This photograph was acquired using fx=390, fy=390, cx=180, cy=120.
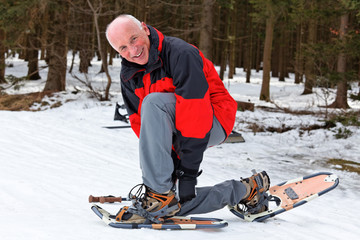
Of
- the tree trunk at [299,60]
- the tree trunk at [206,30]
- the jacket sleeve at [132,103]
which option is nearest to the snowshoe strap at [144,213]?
the jacket sleeve at [132,103]

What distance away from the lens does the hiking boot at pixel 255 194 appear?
9.21ft

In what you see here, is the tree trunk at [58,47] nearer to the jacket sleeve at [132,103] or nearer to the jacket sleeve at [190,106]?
the jacket sleeve at [132,103]

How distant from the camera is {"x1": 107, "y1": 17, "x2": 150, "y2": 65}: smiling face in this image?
2527 millimetres

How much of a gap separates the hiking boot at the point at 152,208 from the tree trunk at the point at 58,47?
12418mm

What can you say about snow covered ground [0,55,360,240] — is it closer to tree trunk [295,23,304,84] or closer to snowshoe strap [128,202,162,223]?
snowshoe strap [128,202,162,223]

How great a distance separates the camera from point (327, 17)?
36.5 feet

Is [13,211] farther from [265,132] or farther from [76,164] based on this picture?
[265,132]

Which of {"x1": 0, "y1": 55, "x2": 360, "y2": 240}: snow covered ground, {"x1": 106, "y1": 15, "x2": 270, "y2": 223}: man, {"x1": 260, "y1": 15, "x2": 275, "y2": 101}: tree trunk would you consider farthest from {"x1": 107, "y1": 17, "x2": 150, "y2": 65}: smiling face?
{"x1": 260, "y1": 15, "x2": 275, "y2": 101}: tree trunk

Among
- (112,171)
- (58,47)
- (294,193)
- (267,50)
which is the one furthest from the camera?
(267,50)

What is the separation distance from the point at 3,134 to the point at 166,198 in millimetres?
4550

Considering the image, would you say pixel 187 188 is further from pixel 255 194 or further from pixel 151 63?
pixel 151 63

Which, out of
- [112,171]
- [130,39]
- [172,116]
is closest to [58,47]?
[112,171]

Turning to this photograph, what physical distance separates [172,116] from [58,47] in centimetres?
1317

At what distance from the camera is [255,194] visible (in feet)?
9.29
